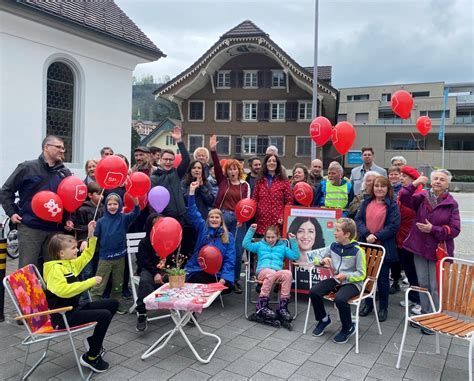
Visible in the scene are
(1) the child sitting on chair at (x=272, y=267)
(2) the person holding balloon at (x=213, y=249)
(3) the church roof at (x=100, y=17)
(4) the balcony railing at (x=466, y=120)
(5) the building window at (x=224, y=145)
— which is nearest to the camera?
(1) the child sitting on chair at (x=272, y=267)

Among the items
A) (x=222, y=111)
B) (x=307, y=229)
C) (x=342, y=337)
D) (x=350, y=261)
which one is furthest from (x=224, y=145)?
(x=342, y=337)

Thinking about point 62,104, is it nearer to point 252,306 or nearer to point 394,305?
point 252,306

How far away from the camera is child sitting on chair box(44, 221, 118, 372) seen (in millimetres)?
3471

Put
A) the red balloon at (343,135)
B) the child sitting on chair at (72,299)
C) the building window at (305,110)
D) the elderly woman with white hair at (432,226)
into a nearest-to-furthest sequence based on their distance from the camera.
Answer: the child sitting on chair at (72,299)
the elderly woman with white hair at (432,226)
the red balloon at (343,135)
the building window at (305,110)

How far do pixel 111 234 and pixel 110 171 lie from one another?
0.82 meters

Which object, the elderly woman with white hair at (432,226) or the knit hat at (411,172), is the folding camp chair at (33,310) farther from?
the knit hat at (411,172)

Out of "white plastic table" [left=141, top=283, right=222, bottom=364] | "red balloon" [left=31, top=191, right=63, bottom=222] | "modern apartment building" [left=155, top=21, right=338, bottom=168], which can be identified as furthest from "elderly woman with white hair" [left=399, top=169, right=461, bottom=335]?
"modern apartment building" [left=155, top=21, right=338, bottom=168]

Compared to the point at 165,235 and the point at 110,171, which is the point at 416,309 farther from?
the point at 110,171

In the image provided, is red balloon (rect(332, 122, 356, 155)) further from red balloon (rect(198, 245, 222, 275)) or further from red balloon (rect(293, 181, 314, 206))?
red balloon (rect(198, 245, 222, 275))

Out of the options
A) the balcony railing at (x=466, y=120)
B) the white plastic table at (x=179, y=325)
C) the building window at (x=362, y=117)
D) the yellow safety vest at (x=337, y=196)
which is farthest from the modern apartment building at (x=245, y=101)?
the white plastic table at (x=179, y=325)

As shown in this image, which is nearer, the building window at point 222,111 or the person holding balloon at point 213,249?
the person holding balloon at point 213,249

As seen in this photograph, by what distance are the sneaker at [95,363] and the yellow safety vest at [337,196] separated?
3.82 metres

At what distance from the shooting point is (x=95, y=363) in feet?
11.7

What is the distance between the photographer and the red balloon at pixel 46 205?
441 centimetres
